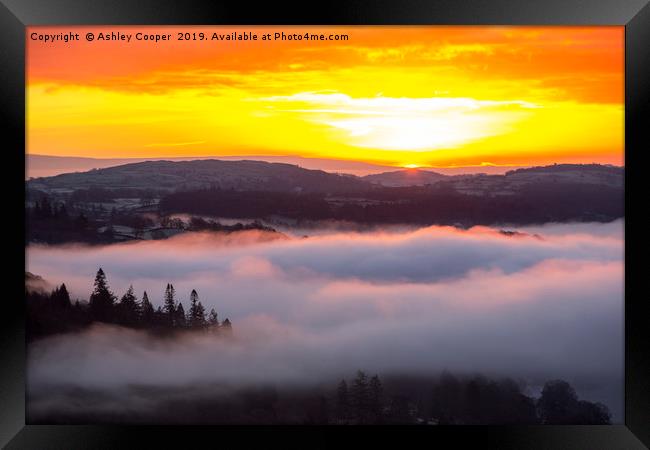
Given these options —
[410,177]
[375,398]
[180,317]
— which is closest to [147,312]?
[180,317]

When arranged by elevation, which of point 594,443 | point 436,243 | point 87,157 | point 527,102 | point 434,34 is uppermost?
point 434,34

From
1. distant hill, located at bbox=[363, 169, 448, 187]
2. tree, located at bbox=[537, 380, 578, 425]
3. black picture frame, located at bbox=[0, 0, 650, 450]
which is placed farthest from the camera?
distant hill, located at bbox=[363, 169, 448, 187]

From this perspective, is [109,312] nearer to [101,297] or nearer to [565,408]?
[101,297]

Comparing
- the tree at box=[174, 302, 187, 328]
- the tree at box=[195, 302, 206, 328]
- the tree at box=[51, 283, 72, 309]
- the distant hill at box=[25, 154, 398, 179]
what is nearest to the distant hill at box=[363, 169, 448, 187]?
the distant hill at box=[25, 154, 398, 179]

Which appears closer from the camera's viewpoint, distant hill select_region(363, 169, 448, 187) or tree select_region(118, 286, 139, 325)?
tree select_region(118, 286, 139, 325)

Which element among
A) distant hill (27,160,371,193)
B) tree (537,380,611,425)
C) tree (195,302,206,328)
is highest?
distant hill (27,160,371,193)

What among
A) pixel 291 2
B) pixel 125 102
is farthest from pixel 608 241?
pixel 125 102

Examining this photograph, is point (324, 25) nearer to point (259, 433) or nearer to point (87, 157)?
point (87, 157)

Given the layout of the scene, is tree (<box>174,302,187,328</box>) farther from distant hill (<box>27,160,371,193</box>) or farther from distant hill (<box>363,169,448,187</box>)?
distant hill (<box>363,169,448,187</box>)
